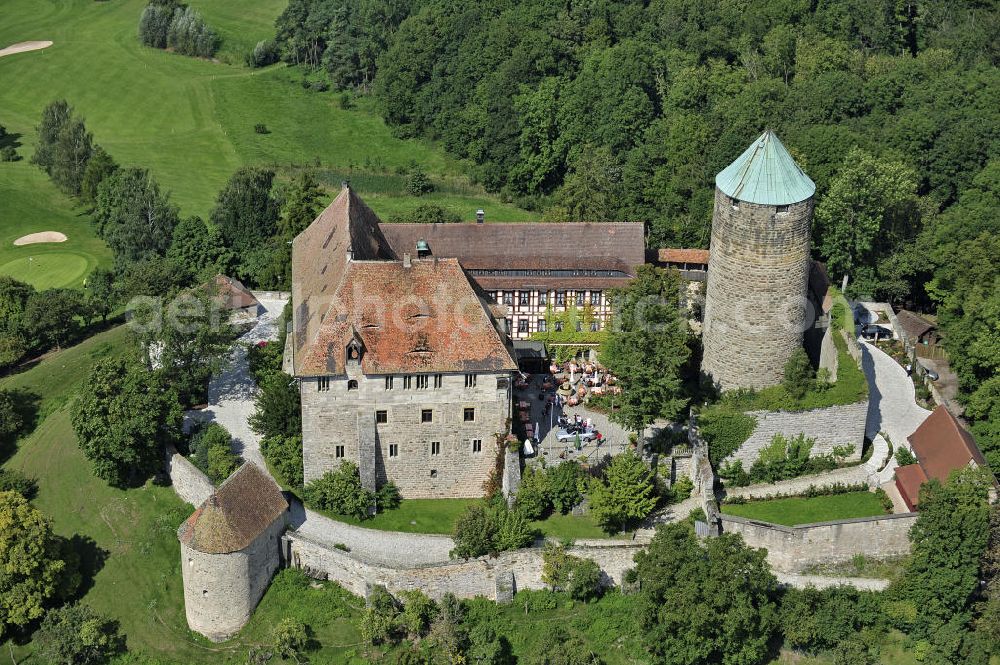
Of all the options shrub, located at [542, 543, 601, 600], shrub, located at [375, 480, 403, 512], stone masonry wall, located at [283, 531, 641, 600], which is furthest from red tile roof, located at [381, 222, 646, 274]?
shrub, located at [542, 543, 601, 600]

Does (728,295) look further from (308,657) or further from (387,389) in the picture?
(308,657)

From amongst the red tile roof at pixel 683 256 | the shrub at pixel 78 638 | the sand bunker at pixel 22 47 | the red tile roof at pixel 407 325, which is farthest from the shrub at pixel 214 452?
the sand bunker at pixel 22 47

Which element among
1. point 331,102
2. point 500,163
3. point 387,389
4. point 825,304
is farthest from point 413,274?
point 331,102

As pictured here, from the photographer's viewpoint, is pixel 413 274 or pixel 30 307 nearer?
pixel 413 274

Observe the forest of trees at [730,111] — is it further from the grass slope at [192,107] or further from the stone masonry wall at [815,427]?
the stone masonry wall at [815,427]

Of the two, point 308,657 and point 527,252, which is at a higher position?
point 527,252

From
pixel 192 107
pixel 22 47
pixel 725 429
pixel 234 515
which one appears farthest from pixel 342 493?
pixel 22 47

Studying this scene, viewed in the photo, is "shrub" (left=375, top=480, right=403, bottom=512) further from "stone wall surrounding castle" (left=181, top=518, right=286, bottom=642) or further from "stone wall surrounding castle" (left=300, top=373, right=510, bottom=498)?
"stone wall surrounding castle" (left=181, top=518, right=286, bottom=642)
